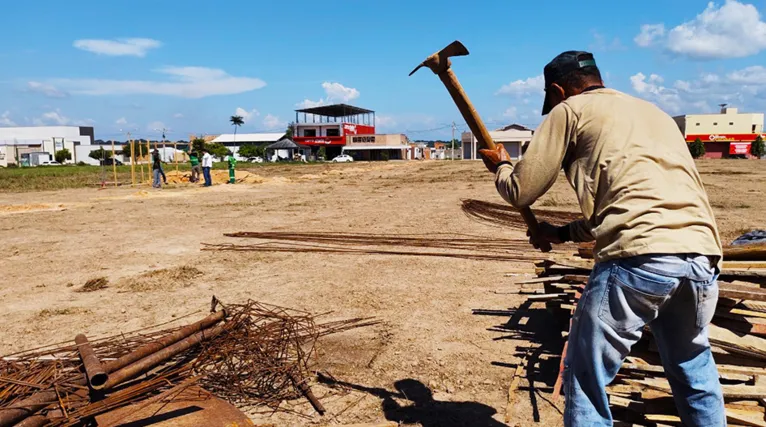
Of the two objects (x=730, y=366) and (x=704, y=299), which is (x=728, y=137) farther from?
(x=704, y=299)

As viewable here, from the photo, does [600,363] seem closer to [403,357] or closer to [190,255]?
[403,357]

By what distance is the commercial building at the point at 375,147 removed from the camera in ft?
291

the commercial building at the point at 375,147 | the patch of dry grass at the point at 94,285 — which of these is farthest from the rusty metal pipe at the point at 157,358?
the commercial building at the point at 375,147

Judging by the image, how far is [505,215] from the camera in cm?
1246

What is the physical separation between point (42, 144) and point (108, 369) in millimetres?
111103

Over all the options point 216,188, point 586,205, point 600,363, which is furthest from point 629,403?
point 216,188

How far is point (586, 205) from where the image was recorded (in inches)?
91.5

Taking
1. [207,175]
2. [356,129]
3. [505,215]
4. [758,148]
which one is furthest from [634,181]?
[356,129]

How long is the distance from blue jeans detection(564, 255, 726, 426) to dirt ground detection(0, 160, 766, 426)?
125 centimetres

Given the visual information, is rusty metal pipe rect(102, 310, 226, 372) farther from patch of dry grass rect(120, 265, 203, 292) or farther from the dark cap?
patch of dry grass rect(120, 265, 203, 292)

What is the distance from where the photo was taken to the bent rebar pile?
37.4 feet

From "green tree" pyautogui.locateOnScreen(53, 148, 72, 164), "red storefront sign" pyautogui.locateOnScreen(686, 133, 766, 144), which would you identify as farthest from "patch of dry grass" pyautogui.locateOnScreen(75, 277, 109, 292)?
"green tree" pyautogui.locateOnScreen(53, 148, 72, 164)

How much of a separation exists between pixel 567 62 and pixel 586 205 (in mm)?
680

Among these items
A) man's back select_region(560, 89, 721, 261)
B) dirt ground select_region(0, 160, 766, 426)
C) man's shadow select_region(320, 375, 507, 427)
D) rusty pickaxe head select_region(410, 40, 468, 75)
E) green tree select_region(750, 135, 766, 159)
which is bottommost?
man's shadow select_region(320, 375, 507, 427)
